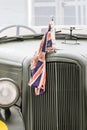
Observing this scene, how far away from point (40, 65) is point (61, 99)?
0.68 feet

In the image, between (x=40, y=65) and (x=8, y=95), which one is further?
(x=40, y=65)

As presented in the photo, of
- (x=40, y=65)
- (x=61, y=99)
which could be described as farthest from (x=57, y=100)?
(x=40, y=65)

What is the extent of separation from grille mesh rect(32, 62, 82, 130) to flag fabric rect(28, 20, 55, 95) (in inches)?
1.3

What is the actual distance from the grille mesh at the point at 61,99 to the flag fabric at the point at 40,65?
32 millimetres

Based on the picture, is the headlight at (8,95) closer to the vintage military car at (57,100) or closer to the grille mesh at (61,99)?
the vintage military car at (57,100)

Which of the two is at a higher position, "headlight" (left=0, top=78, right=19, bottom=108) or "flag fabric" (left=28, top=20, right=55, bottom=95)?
"flag fabric" (left=28, top=20, right=55, bottom=95)

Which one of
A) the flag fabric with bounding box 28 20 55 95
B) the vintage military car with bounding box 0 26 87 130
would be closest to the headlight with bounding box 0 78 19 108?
the vintage military car with bounding box 0 26 87 130

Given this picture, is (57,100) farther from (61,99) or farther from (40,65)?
(40,65)

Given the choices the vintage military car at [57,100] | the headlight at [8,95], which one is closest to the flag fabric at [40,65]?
the vintage military car at [57,100]

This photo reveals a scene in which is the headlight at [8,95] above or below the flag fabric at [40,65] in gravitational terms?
below

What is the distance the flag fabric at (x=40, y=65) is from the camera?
65.7 inches

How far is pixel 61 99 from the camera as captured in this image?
1.68 metres

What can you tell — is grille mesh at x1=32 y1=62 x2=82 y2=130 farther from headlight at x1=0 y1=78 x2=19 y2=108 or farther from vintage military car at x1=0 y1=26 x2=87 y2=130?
headlight at x1=0 y1=78 x2=19 y2=108

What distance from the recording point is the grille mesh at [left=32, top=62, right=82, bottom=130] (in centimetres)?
167
